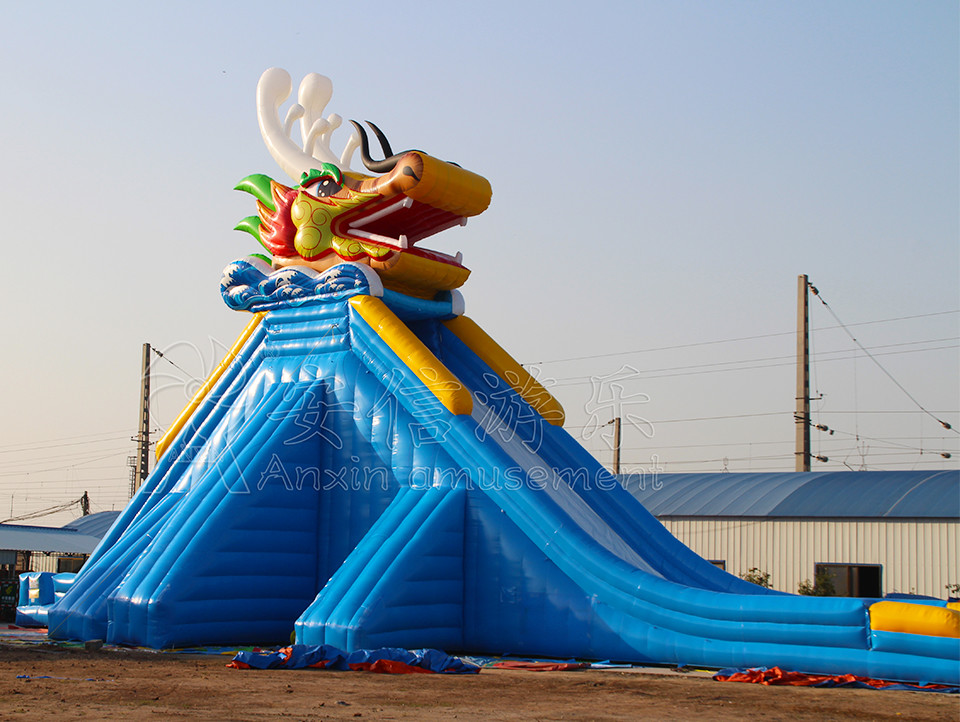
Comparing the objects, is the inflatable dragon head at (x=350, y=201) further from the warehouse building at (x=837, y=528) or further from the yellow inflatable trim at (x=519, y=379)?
the warehouse building at (x=837, y=528)

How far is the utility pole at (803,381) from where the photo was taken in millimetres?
23328

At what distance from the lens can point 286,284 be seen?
1360cm

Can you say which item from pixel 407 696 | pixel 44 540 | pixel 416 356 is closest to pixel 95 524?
pixel 44 540

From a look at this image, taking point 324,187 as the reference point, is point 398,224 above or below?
below

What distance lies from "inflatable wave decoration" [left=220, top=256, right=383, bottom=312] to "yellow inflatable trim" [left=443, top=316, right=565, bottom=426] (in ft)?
5.34

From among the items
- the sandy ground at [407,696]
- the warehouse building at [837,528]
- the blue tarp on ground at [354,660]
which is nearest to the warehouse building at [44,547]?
the blue tarp on ground at [354,660]

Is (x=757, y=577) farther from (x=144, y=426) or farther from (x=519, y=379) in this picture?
(x=144, y=426)

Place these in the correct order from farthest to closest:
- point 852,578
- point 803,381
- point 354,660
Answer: point 803,381, point 852,578, point 354,660

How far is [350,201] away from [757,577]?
1065 cm

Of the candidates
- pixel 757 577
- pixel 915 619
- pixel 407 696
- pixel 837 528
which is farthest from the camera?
pixel 757 577

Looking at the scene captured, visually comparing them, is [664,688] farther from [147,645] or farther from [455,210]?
[455,210]

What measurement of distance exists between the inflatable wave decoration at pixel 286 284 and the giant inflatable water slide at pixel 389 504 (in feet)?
0.10

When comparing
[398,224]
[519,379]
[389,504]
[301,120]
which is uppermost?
[301,120]

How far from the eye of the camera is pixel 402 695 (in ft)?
25.3
